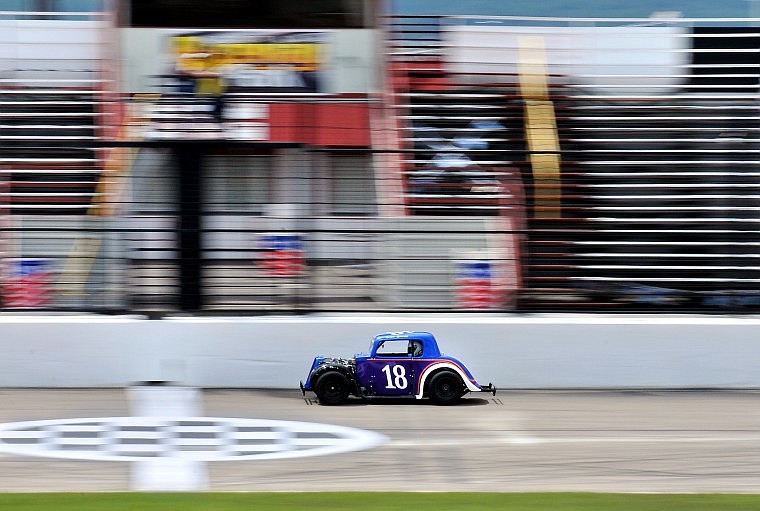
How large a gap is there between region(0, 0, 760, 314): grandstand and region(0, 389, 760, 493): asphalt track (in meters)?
1.03

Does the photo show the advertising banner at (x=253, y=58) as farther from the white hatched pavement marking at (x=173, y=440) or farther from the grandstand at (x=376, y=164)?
the white hatched pavement marking at (x=173, y=440)

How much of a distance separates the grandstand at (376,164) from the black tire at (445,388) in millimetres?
1107

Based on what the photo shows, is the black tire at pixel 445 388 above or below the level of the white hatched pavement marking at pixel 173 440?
above

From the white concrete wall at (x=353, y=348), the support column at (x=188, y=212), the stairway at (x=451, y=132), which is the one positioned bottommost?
the white concrete wall at (x=353, y=348)

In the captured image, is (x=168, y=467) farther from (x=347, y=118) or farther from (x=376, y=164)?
(x=347, y=118)

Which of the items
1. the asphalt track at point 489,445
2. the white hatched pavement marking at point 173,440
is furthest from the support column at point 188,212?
the white hatched pavement marking at point 173,440

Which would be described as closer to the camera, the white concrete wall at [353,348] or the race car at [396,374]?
the race car at [396,374]

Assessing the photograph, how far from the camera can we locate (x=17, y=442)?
6828 mm

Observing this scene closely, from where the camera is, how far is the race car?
813 centimetres

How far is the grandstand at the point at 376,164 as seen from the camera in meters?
9.08
